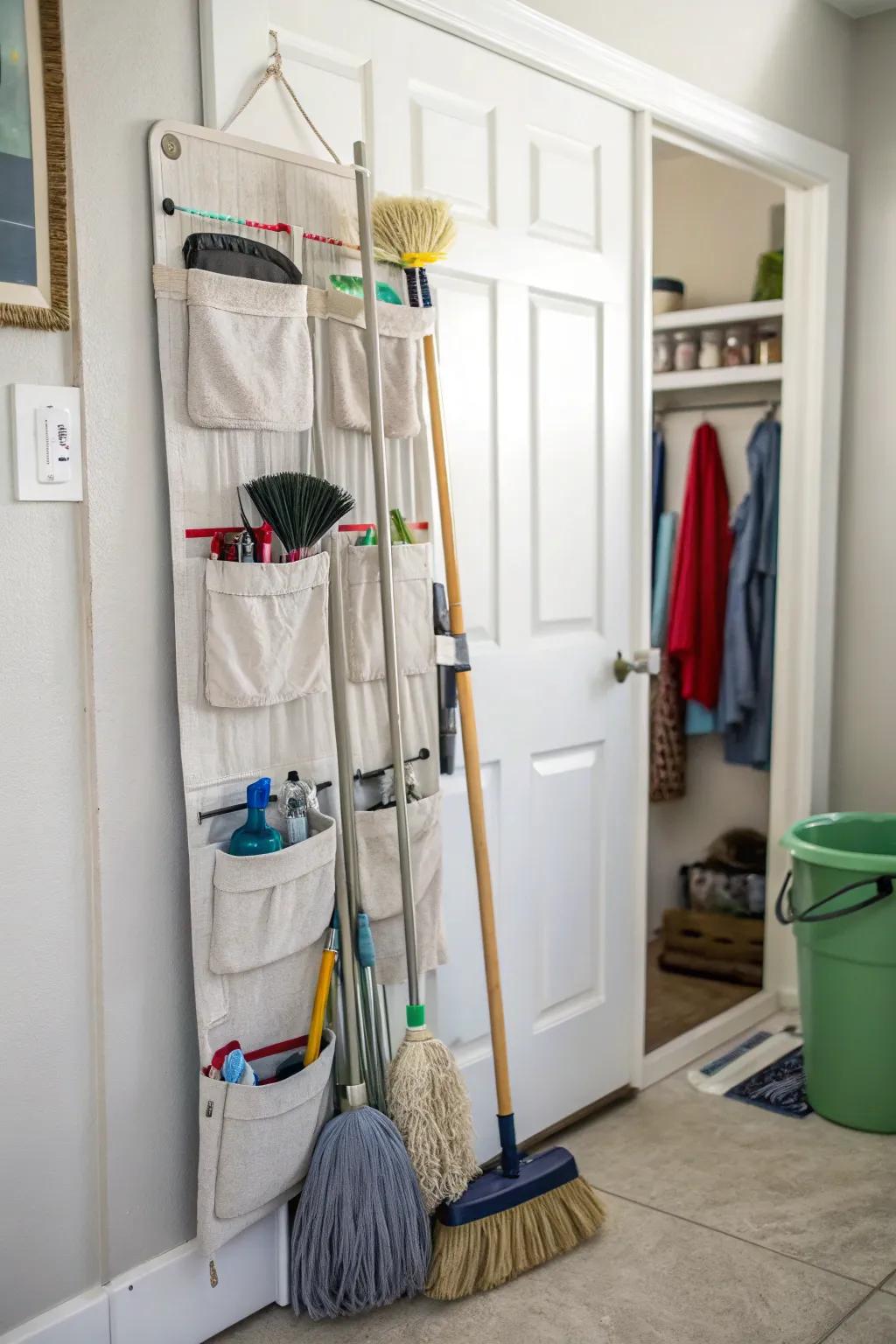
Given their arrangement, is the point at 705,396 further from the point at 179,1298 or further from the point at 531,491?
the point at 179,1298

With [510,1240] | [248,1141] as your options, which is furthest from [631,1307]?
[248,1141]

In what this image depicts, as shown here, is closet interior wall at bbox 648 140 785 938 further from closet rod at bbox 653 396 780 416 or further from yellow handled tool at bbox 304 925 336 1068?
yellow handled tool at bbox 304 925 336 1068

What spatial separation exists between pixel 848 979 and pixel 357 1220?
1239 mm

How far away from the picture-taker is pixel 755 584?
11.4 ft

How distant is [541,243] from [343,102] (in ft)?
1.71

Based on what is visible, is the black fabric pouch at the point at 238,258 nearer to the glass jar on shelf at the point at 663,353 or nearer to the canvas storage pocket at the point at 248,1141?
the canvas storage pocket at the point at 248,1141

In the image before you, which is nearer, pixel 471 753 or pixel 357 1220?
pixel 357 1220

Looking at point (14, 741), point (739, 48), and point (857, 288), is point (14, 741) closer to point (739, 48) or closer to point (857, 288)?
point (739, 48)

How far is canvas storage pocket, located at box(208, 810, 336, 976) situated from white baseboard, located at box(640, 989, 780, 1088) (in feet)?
3.98

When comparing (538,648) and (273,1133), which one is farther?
(538,648)

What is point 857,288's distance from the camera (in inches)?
126

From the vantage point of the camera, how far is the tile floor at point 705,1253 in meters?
1.92

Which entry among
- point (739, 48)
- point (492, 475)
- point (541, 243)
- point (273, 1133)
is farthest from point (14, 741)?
point (739, 48)

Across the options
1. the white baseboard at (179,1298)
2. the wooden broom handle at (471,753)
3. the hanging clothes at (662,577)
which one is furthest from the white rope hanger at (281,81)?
the hanging clothes at (662,577)
